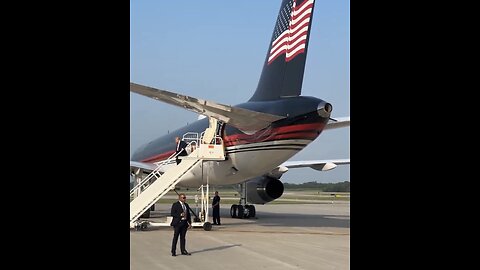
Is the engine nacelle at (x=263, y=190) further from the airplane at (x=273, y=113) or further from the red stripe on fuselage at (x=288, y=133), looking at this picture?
the red stripe on fuselage at (x=288, y=133)

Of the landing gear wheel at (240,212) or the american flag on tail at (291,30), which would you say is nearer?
the american flag on tail at (291,30)

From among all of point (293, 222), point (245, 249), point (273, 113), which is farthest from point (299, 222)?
point (245, 249)

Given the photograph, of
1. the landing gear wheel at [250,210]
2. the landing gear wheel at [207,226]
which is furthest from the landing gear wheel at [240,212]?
the landing gear wheel at [207,226]

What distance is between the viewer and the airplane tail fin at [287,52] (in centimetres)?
1634

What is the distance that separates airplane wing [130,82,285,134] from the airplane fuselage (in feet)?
0.89

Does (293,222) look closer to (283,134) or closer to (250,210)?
(250,210)

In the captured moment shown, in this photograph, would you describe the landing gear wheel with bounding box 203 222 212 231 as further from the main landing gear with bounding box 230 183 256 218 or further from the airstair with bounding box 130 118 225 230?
the main landing gear with bounding box 230 183 256 218

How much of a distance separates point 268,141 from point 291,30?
3.56m

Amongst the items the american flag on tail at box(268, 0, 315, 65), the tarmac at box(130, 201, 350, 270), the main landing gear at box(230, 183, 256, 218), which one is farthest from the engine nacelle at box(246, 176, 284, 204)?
the american flag on tail at box(268, 0, 315, 65)

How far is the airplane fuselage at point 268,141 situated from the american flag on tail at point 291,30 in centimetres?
162

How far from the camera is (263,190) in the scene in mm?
21672
